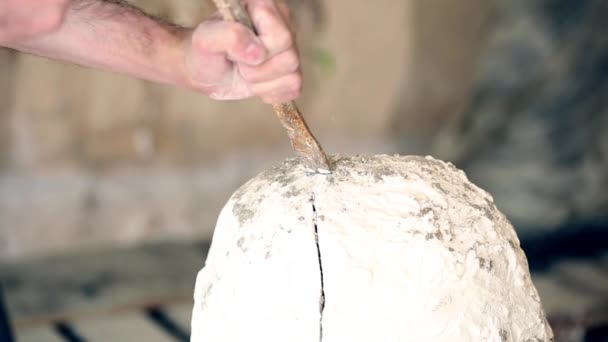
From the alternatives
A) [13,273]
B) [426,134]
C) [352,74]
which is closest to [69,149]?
[13,273]

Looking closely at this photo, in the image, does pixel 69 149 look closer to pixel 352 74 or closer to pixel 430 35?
pixel 352 74

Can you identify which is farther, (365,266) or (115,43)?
(115,43)

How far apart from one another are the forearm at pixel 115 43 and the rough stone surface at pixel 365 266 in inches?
10.3

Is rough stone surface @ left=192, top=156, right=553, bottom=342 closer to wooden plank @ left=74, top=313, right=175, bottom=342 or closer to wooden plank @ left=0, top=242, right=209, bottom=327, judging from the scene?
wooden plank @ left=74, top=313, right=175, bottom=342

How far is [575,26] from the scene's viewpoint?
3418mm

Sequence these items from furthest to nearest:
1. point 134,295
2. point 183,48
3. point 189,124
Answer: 1. point 189,124
2. point 134,295
3. point 183,48

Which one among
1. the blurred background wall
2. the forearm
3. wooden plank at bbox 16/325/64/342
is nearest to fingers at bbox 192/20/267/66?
the forearm

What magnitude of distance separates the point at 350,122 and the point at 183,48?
219 centimetres

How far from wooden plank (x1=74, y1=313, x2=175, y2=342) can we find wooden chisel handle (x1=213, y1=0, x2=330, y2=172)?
1.66 metres

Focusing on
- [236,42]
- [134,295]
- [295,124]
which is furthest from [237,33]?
[134,295]

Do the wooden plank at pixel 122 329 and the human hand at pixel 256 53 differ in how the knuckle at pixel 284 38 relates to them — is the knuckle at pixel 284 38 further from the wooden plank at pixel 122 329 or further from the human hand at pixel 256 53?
the wooden plank at pixel 122 329

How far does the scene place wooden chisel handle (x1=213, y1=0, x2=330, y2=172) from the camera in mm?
1249

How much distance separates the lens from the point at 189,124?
3564mm

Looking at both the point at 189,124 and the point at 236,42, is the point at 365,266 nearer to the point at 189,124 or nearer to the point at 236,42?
the point at 236,42
